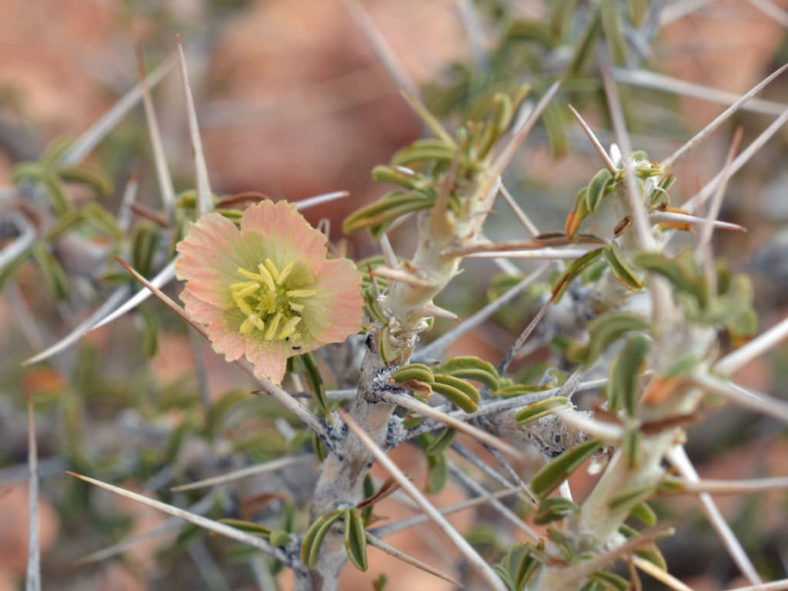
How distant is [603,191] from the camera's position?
2.19 ft

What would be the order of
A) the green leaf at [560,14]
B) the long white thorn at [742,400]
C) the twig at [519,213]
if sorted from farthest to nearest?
the green leaf at [560,14]
the twig at [519,213]
the long white thorn at [742,400]

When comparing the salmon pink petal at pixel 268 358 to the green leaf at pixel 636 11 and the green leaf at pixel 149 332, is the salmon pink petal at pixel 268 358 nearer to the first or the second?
the green leaf at pixel 149 332

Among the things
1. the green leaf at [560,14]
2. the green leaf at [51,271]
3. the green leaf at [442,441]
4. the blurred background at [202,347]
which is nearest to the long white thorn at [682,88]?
the blurred background at [202,347]

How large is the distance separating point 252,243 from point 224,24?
2.02 m

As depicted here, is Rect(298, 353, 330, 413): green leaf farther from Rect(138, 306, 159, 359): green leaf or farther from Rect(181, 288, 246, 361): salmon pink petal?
Rect(138, 306, 159, 359): green leaf

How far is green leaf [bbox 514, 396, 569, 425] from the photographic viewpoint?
635mm

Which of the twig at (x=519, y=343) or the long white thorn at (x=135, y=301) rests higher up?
the long white thorn at (x=135, y=301)

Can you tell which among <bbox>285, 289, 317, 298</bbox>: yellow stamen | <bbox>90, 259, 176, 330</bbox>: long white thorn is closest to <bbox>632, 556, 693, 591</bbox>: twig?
<bbox>285, 289, 317, 298</bbox>: yellow stamen

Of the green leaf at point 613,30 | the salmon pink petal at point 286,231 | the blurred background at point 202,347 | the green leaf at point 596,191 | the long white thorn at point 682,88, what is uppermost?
the green leaf at point 613,30

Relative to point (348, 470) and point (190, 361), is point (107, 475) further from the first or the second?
point (190, 361)

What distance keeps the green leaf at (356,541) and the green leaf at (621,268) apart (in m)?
0.33

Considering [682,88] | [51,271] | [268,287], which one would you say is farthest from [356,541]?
[682,88]

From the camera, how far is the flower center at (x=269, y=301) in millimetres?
619

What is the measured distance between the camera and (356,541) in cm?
68
